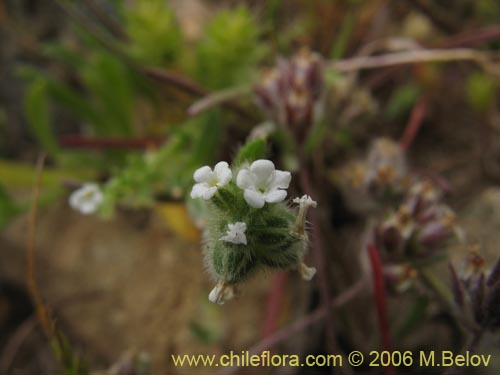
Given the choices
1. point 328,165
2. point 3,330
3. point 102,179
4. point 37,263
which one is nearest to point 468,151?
point 328,165

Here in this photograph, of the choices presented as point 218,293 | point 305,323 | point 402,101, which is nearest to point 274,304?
point 305,323

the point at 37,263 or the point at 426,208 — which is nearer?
the point at 426,208

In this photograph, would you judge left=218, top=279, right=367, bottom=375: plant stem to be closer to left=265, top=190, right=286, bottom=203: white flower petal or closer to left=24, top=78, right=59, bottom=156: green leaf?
left=265, top=190, right=286, bottom=203: white flower petal

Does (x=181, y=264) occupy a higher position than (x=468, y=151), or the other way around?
(x=468, y=151)

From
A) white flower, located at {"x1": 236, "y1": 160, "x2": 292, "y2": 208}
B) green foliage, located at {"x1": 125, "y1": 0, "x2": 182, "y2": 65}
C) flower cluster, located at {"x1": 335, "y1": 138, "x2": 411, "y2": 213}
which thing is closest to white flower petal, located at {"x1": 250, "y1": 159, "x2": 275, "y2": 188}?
white flower, located at {"x1": 236, "y1": 160, "x2": 292, "y2": 208}

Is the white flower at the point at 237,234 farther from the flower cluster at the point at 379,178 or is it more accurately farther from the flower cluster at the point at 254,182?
the flower cluster at the point at 379,178

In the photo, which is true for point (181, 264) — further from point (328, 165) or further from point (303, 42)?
point (303, 42)

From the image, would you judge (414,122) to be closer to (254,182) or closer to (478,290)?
(478,290)

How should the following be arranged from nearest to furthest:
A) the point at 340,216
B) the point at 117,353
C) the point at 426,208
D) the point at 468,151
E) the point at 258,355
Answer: the point at 426,208 < the point at 258,355 < the point at 117,353 < the point at 340,216 < the point at 468,151
